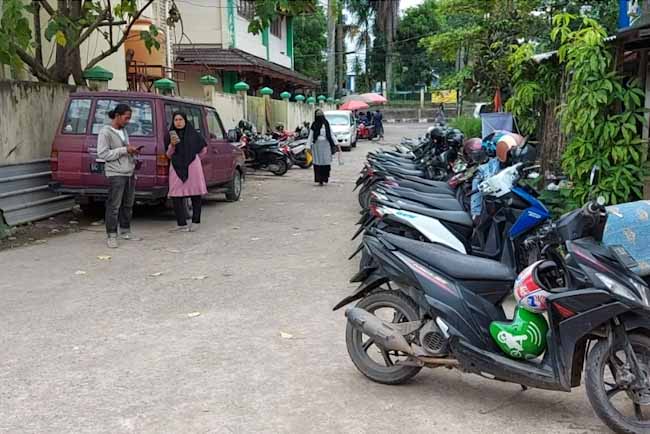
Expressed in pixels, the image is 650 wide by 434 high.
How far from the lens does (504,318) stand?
3.52 metres

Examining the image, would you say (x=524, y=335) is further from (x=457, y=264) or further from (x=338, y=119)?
(x=338, y=119)

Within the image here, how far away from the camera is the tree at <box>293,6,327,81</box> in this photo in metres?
47.9

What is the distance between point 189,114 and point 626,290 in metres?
7.82

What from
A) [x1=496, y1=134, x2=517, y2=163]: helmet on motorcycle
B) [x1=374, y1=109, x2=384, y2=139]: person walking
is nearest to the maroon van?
[x1=496, y1=134, x2=517, y2=163]: helmet on motorcycle

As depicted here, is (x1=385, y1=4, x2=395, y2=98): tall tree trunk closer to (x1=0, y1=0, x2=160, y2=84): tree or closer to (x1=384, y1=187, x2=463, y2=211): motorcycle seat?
(x1=0, y1=0, x2=160, y2=84): tree

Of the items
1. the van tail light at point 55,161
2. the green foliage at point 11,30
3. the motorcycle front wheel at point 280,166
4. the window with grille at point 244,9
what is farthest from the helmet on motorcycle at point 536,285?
the window with grille at point 244,9

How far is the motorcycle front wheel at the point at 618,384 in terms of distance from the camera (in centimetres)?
303

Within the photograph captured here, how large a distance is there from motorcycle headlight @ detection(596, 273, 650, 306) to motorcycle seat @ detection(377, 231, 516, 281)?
0.65 m

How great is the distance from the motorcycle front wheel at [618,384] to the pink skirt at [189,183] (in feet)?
20.6

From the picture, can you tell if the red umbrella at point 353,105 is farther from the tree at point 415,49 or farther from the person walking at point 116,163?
the person walking at point 116,163

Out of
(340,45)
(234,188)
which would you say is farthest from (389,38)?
(234,188)

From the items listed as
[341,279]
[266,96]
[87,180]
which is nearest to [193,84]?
[266,96]

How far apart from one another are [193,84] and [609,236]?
2096 centimetres

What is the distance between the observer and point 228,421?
3.29 metres
